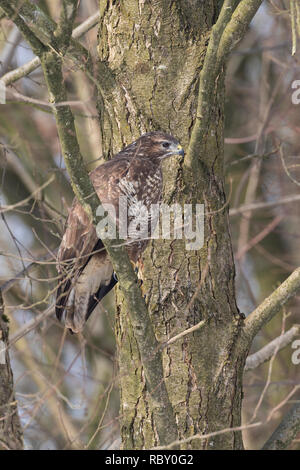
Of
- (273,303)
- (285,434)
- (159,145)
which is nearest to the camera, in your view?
(273,303)

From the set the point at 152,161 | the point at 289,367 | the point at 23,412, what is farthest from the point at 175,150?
the point at 289,367

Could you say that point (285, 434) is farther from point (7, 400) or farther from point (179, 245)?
point (7, 400)

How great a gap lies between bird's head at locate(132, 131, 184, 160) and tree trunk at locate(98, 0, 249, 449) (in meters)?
0.13

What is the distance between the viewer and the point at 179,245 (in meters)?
3.96

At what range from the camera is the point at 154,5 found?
163 inches

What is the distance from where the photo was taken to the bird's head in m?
3.95

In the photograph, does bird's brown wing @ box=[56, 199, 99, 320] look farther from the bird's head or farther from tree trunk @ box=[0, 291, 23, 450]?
the bird's head

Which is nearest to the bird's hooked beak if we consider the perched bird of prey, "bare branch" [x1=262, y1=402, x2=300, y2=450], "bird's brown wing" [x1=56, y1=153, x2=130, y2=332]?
the perched bird of prey

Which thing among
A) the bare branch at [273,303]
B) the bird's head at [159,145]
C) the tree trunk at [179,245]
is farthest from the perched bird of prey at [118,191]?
the bare branch at [273,303]

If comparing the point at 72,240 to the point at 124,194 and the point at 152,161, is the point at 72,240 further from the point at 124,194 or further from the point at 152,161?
the point at 152,161

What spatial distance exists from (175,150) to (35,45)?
137cm

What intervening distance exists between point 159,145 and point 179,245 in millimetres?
561

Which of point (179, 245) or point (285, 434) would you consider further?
point (179, 245)

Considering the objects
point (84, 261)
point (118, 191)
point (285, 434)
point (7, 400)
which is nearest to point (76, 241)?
point (84, 261)
